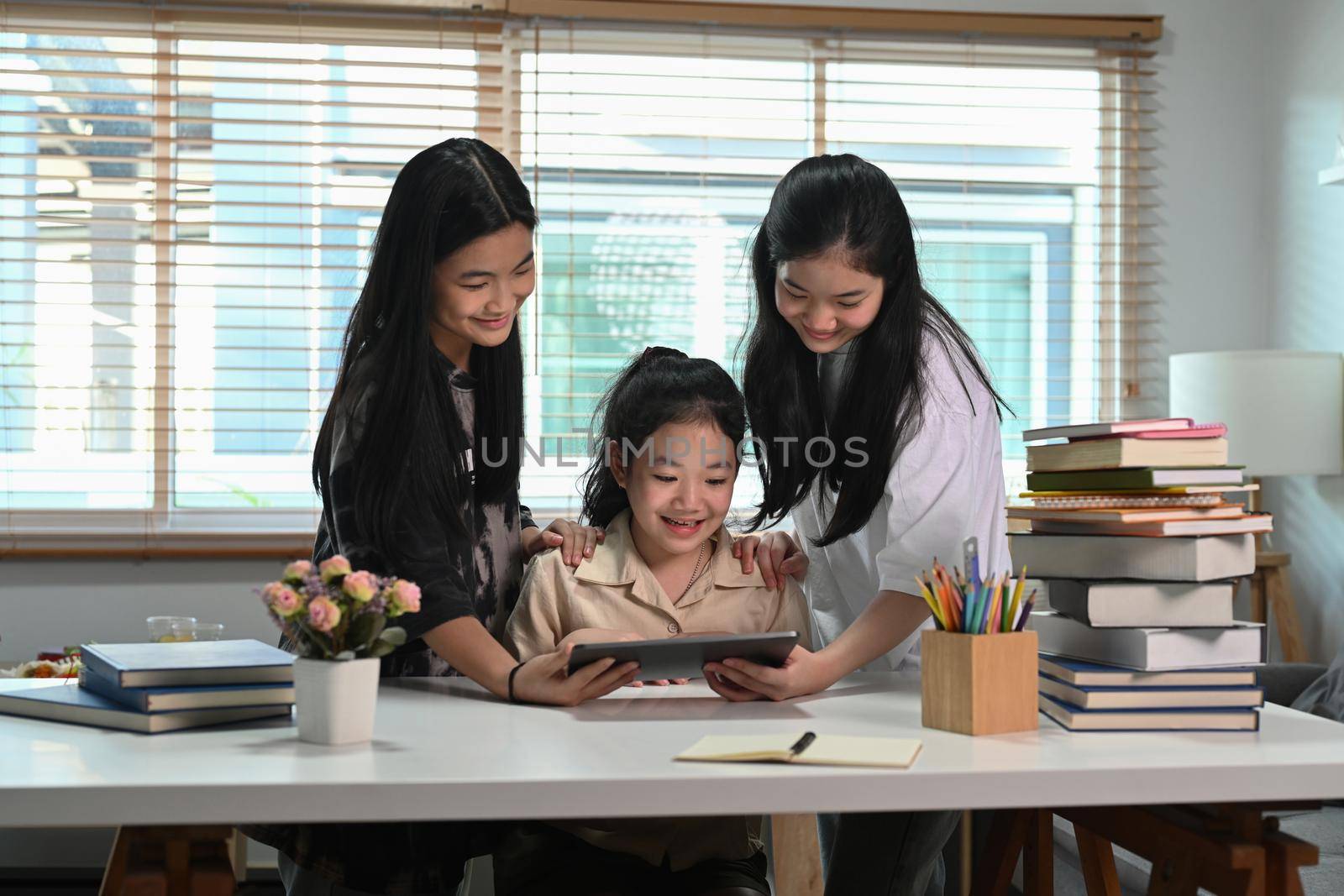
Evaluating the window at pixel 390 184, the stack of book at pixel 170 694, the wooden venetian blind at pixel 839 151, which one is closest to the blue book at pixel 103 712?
the stack of book at pixel 170 694

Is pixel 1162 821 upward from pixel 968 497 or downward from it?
downward

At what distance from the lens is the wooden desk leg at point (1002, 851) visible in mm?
1412

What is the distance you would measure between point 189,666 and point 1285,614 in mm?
3211

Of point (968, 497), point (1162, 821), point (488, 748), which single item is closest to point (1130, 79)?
point (968, 497)

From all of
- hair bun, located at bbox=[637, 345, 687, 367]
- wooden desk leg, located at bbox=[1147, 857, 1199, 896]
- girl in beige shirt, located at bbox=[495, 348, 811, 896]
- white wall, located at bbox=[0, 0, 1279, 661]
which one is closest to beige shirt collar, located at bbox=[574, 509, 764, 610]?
girl in beige shirt, located at bbox=[495, 348, 811, 896]

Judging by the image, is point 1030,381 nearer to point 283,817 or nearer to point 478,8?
point 478,8

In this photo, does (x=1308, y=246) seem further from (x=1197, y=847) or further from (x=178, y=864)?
(x=178, y=864)

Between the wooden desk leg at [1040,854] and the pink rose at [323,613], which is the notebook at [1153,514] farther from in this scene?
the pink rose at [323,613]

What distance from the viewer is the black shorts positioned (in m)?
1.37

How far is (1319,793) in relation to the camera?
1026 millimetres

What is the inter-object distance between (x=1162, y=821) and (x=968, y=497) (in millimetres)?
430

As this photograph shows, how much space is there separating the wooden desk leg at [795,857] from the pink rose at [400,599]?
84cm

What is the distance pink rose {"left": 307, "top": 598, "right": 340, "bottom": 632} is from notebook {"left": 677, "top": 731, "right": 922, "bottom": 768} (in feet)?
1.06

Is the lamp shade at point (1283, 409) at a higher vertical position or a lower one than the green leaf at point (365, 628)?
higher
